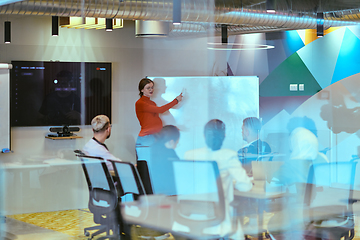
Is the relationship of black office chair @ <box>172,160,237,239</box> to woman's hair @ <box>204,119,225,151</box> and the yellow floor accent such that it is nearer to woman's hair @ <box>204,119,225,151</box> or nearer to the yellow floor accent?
woman's hair @ <box>204,119,225,151</box>

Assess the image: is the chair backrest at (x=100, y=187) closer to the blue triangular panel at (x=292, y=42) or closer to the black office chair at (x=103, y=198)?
the black office chair at (x=103, y=198)

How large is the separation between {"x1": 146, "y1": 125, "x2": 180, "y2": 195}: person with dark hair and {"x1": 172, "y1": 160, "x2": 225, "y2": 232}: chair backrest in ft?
0.53

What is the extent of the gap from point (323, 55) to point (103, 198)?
3229 millimetres

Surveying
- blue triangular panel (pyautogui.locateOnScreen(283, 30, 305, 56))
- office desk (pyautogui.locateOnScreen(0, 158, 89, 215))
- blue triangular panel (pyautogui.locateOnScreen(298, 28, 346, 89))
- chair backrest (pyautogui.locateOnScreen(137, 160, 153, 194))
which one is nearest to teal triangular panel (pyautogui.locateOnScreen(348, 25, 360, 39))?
blue triangular panel (pyautogui.locateOnScreen(298, 28, 346, 89))

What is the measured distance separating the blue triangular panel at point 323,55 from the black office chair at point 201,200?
251 cm

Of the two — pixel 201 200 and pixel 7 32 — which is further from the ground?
pixel 7 32

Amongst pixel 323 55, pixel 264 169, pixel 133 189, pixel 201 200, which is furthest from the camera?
pixel 323 55

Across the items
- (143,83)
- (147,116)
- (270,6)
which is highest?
(270,6)

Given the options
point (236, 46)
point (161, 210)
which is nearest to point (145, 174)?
point (161, 210)

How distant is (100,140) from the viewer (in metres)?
3.60

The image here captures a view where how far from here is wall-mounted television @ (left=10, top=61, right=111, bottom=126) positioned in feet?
13.6

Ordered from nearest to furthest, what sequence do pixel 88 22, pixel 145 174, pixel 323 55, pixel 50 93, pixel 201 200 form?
pixel 201 200
pixel 145 174
pixel 88 22
pixel 50 93
pixel 323 55

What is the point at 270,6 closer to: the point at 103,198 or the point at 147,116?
the point at 147,116

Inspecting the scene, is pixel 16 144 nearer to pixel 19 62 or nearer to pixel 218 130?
pixel 19 62
